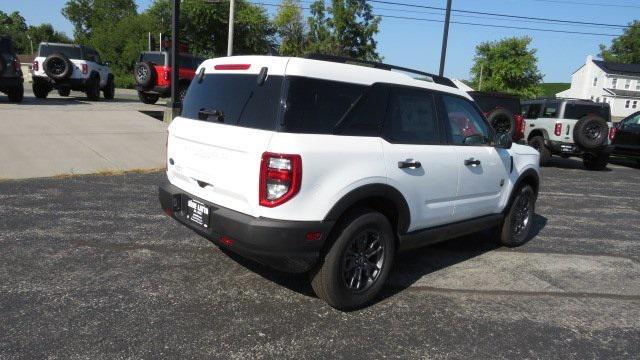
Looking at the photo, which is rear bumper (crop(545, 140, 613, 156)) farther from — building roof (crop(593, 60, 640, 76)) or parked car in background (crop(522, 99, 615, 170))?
building roof (crop(593, 60, 640, 76))

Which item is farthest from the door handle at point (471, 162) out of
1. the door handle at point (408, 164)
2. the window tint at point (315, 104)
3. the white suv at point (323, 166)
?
the window tint at point (315, 104)

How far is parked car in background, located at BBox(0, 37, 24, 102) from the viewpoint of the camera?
1446 centimetres

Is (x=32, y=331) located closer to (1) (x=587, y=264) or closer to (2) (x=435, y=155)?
(2) (x=435, y=155)

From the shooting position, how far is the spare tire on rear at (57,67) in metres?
16.6

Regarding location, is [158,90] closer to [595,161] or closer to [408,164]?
[595,161]

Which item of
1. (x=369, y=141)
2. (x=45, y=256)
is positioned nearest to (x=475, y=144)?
(x=369, y=141)

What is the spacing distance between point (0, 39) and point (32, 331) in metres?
15.1

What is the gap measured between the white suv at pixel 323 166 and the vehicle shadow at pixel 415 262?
446 millimetres

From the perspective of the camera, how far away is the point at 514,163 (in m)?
5.31

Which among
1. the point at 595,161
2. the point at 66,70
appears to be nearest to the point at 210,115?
the point at 595,161

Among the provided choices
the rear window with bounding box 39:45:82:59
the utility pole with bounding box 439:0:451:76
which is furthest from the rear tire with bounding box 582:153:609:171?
the rear window with bounding box 39:45:82:59

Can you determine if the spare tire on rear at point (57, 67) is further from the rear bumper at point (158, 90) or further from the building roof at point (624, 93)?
the building roof at point (624, 93)

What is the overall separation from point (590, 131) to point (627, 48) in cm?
9845

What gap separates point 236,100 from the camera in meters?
3.66
